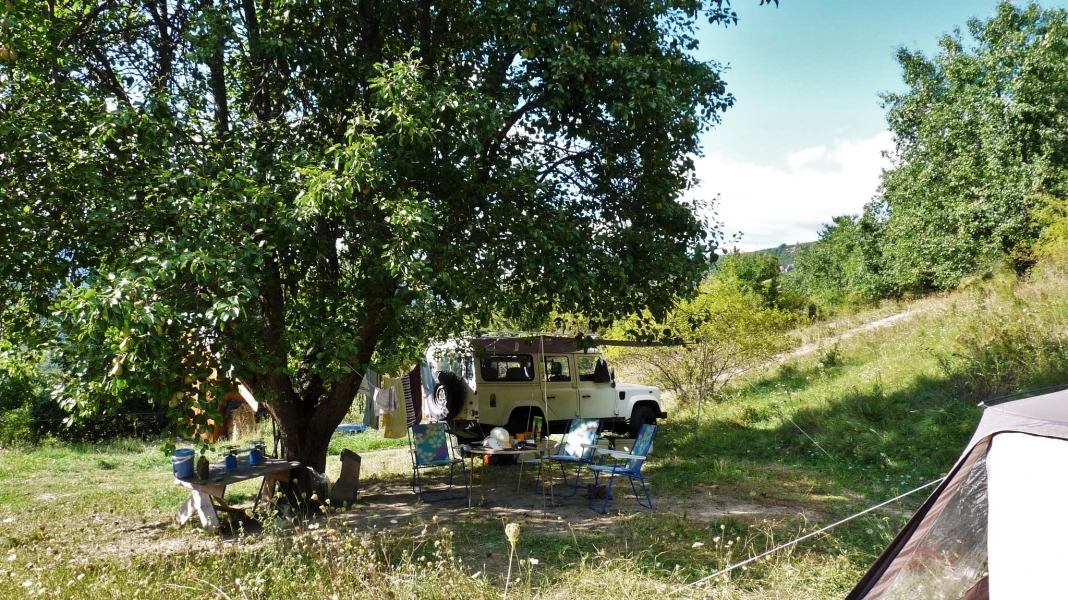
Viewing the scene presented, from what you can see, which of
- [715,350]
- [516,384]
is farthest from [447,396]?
[715,350]

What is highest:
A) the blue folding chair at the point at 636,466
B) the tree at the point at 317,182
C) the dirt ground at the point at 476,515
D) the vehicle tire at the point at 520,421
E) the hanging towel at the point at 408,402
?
the tree at the point at 317,182

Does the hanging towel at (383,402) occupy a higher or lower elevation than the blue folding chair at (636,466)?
higher

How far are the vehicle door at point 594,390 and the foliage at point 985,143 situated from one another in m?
11.8

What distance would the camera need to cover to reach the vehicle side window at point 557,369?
1155 cm

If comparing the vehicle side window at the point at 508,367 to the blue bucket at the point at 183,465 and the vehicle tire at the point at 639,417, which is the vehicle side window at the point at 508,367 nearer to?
the vehicle tire at the point at 639,417

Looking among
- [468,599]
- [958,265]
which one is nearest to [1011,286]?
[958,265]

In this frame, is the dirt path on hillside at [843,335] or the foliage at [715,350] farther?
the dirt path on hillside at [843,335]

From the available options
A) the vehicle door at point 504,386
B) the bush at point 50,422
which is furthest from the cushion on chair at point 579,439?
the bush at point 50,422

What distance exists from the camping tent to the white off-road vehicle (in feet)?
20.9

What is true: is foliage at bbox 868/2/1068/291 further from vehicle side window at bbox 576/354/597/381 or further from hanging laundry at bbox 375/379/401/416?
hanging laundry at bbox 375/379/401/416

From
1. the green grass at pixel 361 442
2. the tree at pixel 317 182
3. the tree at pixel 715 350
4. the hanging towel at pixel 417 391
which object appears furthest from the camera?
the tree at pixel 715 350

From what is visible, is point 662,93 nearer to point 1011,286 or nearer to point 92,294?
point 92,294

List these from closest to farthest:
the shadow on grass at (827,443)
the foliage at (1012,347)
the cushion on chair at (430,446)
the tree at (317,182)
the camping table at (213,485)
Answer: the tree at (317,182) < the camping table at (213,485) < the cushion on chair at (430,446) < the shadow on grass at (827,443) < the foliage at (1012,347)

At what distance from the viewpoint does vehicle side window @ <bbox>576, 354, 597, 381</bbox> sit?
11.9 m
